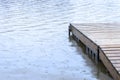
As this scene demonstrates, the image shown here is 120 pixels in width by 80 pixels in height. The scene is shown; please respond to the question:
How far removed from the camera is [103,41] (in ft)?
23.6

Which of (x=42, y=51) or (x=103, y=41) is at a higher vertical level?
(x=103, y=41)

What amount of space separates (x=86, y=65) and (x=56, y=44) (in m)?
1.88

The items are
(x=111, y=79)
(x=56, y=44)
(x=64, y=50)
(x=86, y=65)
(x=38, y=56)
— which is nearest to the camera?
(x=111, y=79)

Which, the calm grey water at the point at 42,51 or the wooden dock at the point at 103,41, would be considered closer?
the wooden dock at the point at 103,41

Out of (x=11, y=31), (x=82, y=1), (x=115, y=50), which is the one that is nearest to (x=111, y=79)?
(x=115, y=50)

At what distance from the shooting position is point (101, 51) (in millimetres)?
6453

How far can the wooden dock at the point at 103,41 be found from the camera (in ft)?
18.8

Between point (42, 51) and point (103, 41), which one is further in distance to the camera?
point (42, 51)

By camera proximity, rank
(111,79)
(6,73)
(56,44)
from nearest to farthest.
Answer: (111,79) → (6,73) → (56,44)

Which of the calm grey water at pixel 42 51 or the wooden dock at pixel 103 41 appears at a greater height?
the wooden dock at pixel 103 41

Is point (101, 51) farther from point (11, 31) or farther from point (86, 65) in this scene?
point (11, 31)

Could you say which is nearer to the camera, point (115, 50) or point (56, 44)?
point (115, 50)

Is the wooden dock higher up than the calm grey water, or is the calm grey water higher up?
the wooden dock

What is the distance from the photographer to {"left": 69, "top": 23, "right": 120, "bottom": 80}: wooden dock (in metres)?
5.72
